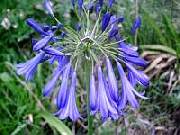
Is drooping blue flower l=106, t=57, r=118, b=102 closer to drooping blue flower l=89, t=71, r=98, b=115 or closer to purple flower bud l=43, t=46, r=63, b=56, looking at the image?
drooping blue flower l=89, t=71, r=98, b=115

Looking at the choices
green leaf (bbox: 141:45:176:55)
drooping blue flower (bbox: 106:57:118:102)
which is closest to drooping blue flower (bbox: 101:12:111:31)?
drooping blue flower (bbox: 106:57:118:102)

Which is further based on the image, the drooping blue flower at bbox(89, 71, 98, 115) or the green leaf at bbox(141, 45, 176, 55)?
the green leaf at bbox(141, 45, 176, 55)

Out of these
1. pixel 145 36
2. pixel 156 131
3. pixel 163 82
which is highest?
pixel 145 36

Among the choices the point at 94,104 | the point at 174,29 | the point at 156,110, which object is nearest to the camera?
the point at 94,104

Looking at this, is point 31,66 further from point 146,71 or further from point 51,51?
point 146,71

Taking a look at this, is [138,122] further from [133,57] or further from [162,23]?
[133,57]

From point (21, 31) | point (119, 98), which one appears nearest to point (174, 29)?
point (21, 31)

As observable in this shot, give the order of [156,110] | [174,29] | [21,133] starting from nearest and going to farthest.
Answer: [21,133], [156,110], [174,29]
